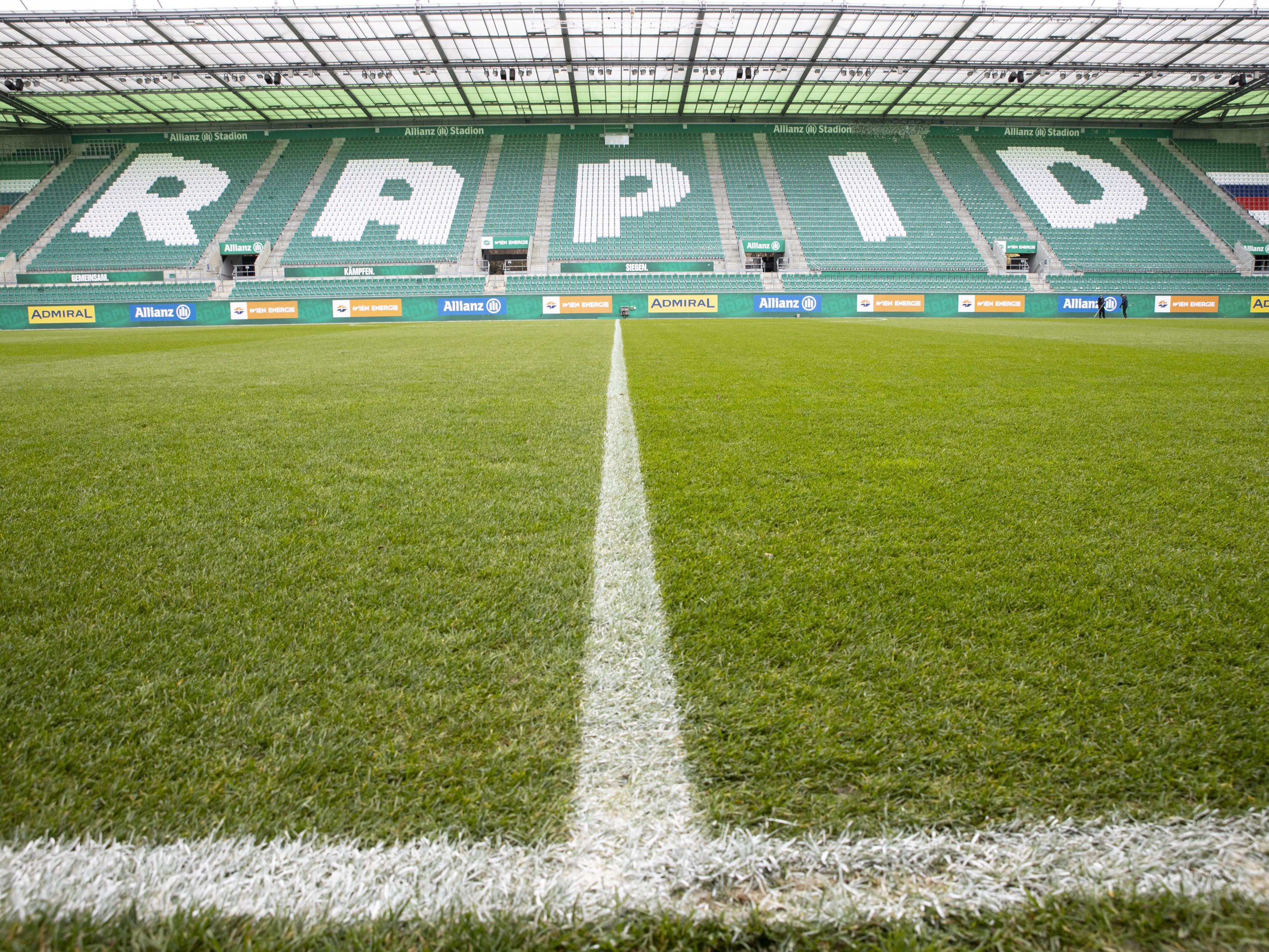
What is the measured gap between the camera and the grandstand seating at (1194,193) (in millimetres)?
28688

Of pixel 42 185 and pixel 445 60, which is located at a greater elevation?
pixel 445 60

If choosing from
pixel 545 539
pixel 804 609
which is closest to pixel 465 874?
pixel 804 609

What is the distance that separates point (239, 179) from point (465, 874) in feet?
123

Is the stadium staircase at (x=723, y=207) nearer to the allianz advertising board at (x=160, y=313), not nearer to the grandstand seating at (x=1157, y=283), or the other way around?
the grandstand seating at (x=1157, y=283)

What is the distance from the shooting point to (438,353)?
821 centimetres

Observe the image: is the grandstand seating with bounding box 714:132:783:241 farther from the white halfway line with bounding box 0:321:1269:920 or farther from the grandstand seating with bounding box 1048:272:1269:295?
the white halfway line with bounding box 0:321:1269:920

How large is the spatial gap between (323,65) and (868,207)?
23892 millimetres

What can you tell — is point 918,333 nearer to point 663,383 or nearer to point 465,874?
point 663,383

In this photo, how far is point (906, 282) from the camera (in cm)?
2566

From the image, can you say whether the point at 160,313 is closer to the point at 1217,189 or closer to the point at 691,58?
the point at 691,58

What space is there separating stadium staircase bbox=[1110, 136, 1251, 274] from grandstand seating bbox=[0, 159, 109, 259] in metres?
48.7

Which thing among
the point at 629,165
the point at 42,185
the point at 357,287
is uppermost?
the point at 629,165

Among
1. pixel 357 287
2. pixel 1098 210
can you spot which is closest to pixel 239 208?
pixel 357 287

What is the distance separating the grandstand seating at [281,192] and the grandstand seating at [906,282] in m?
22.8
